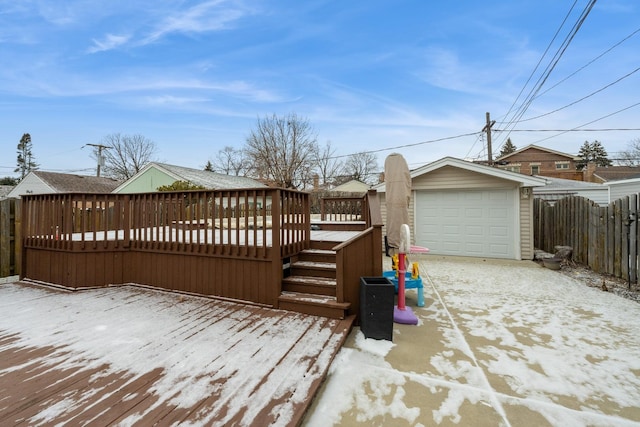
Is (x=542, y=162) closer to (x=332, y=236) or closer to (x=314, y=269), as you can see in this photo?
(x=332, y=236)

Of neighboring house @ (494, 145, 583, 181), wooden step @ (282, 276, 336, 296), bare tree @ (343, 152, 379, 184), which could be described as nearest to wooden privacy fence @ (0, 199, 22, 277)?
wooden step @ (282, 276, 336, 296)

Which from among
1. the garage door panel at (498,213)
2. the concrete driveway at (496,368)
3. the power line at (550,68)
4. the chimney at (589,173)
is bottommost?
Answer: the concrete driveway at (496,368)

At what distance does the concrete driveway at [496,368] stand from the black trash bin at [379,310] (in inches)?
4.0

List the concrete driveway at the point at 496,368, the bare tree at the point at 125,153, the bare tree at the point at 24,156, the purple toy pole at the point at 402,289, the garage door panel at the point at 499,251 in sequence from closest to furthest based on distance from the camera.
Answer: the concrete driveway at the point at 496,368 < the purple toy pole at the point at 402,289 < the garage door panel at the point at 499,251 < the bare tree at the point at 125,153 < the bare tree at the point at 24,156

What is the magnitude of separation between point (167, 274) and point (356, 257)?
9.68 ft

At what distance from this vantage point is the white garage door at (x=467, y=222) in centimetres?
759

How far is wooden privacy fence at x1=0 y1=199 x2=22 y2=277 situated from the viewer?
15.9 feet

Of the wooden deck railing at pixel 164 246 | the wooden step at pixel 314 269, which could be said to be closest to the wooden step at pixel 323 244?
the wooden deck railing at pixel 164 246

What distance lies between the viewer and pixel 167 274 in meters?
4.05

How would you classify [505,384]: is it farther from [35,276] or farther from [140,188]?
[140,188]

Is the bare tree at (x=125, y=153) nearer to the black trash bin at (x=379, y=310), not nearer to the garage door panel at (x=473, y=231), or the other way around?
the garage door panel at (x=473, y=231)

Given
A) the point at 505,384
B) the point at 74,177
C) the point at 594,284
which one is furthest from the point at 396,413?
the point at 74,177

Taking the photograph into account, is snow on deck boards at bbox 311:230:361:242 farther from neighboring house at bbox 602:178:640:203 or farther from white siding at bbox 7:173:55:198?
white siding at bbox 7:173:55:198

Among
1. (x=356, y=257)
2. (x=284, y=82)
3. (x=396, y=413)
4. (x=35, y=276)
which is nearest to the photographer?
(x=396, y=413)
